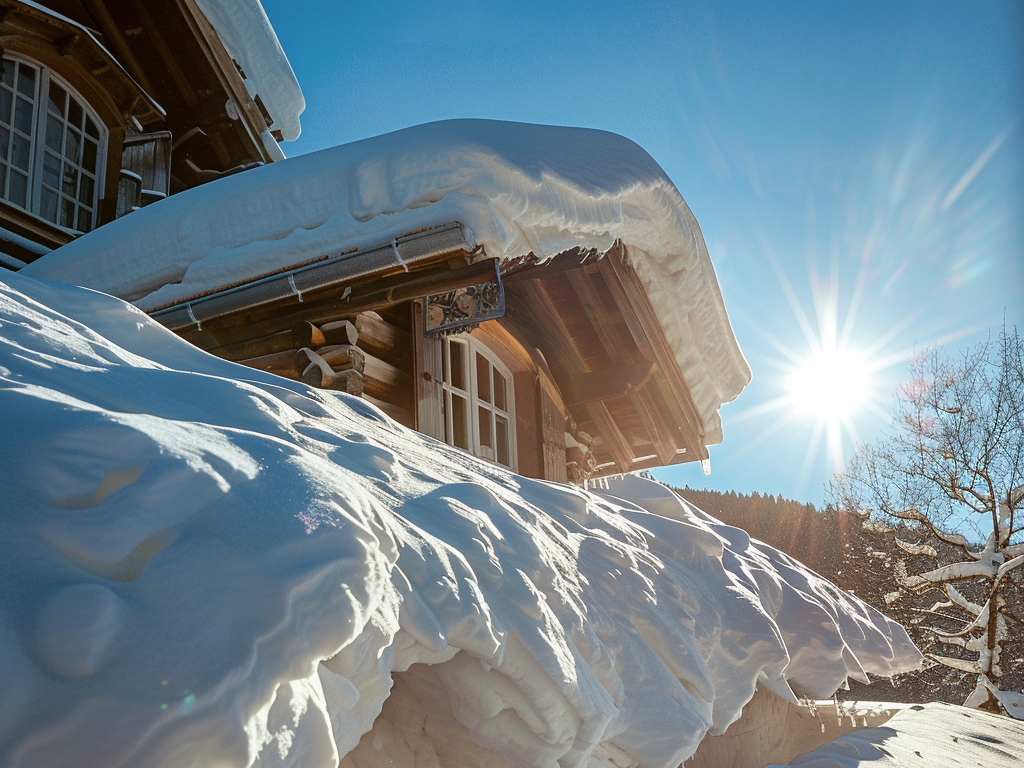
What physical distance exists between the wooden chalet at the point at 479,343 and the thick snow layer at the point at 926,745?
6.82 ft

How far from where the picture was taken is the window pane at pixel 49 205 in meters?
5.07

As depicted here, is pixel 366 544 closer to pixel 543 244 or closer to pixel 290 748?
pixel 290 748

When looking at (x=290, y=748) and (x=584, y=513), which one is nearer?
(x=290, y=748)

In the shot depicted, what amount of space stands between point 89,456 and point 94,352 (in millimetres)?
606

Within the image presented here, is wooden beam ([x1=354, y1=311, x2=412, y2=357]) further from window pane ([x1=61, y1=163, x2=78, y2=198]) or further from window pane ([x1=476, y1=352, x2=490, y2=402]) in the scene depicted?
window pane ([x1=61, y1=163, x2=78, y2=198])

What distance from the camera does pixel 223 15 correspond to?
6.67 meters

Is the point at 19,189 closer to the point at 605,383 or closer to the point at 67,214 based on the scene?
the point at 67,214

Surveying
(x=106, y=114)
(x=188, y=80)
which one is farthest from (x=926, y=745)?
(x=188, y=80)

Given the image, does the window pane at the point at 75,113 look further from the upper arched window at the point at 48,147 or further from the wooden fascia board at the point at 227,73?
the wooden fascia board at the point at 227,73

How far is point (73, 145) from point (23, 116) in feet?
1.46

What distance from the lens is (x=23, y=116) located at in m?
5.01

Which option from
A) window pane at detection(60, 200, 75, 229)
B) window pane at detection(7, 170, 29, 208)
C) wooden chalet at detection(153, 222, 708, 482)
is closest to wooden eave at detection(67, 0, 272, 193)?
window pane at detection(60, 200, 75, 229)

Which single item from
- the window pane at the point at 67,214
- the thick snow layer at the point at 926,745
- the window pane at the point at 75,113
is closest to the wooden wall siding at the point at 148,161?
the window pane at the point at 75,113

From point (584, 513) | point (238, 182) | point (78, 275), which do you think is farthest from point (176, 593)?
point (78, 275)
